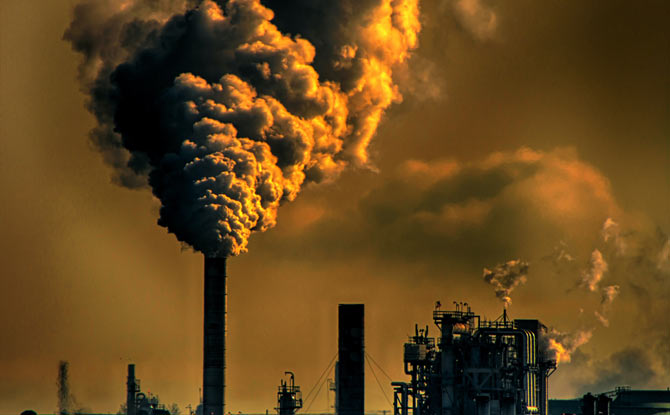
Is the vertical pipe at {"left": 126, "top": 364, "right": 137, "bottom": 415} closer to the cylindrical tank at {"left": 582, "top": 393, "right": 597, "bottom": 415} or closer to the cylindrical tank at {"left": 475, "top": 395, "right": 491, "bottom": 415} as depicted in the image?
the cylindrical tank at {"left": 582, "top": 393, "right": 597, "bottom": 415}

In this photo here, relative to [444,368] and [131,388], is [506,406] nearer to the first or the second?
[444,368]

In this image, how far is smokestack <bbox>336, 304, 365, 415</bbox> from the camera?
108 m

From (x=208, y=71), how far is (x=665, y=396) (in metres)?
89.9

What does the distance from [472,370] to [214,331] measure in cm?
1926

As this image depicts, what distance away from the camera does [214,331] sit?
104 meters

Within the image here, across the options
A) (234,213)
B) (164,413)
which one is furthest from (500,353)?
(164,413)

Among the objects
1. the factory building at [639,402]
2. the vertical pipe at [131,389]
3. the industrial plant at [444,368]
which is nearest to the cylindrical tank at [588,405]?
the industrial plant at [444,368]

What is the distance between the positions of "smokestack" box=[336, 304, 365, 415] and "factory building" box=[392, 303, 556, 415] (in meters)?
4.82

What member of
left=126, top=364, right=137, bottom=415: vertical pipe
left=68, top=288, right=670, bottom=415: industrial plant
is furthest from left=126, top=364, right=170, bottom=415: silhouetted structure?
left=68, top=288, right=670, bottom=415: industrial plant

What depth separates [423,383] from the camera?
368 ft

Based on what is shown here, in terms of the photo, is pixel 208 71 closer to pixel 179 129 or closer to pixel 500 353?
pixel 179 129

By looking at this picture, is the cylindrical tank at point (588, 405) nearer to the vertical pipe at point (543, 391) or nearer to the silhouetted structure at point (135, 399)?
the vertical pipe at point (543, 391)

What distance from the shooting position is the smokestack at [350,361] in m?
108

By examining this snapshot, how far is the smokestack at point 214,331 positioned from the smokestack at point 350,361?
31.8 feet
